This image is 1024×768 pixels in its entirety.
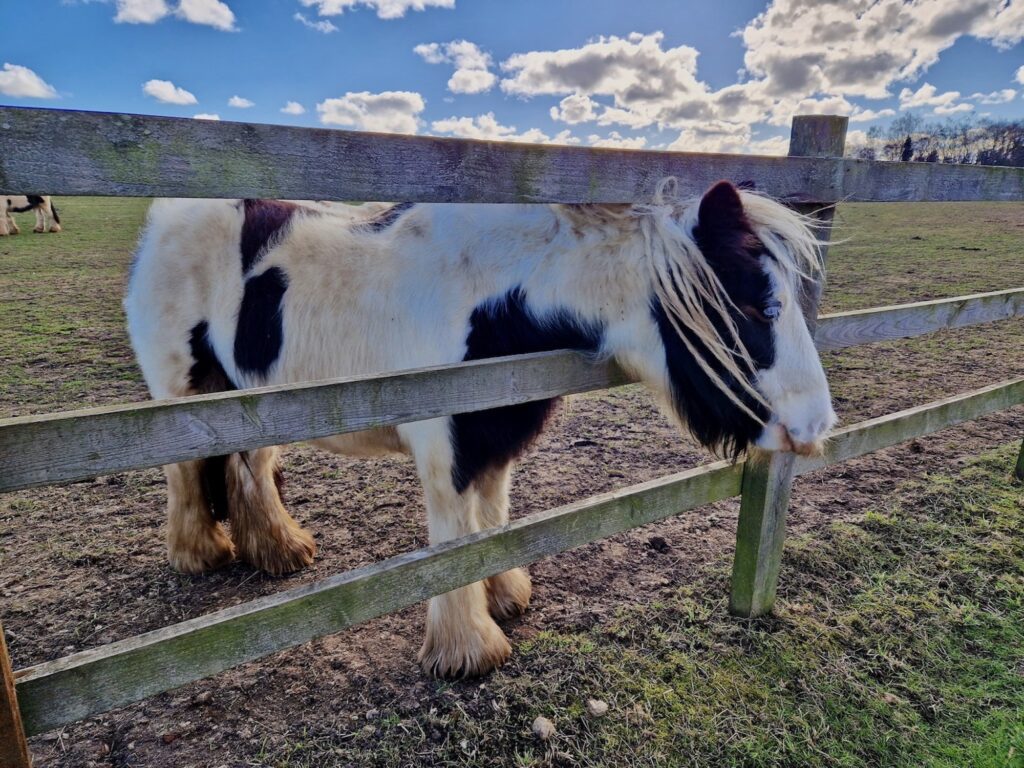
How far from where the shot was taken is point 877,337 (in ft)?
9.09

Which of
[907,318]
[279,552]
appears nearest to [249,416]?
[279,552]

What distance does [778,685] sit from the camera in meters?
2.40

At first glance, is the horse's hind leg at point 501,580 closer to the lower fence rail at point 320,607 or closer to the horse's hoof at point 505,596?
the horse's hoof at point 505,596

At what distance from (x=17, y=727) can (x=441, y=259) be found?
1.81 m

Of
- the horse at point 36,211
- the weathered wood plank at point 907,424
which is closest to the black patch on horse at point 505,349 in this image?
the weathered wood plank at point 907,424

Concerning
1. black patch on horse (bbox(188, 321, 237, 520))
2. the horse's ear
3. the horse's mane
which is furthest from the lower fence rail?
black patch on horse (bbox(188, 321, 237, 520))

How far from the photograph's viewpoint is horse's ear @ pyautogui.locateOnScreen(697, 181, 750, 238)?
1.88 m

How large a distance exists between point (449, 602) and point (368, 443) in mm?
823

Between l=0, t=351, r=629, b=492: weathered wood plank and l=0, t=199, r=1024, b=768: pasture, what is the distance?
1241 mm

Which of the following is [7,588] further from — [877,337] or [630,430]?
[877,337]

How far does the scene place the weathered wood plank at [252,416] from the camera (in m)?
1.23

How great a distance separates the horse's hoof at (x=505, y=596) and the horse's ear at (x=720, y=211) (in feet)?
6.03

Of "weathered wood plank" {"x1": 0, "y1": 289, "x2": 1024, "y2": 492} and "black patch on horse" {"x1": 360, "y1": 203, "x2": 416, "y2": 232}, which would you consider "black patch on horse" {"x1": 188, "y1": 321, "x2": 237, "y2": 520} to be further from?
"weathered wood plank" {"x1": 0, "y1": 289, "x2": 1024, "y2": 492}

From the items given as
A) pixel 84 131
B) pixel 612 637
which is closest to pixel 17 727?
pixel 84 131
